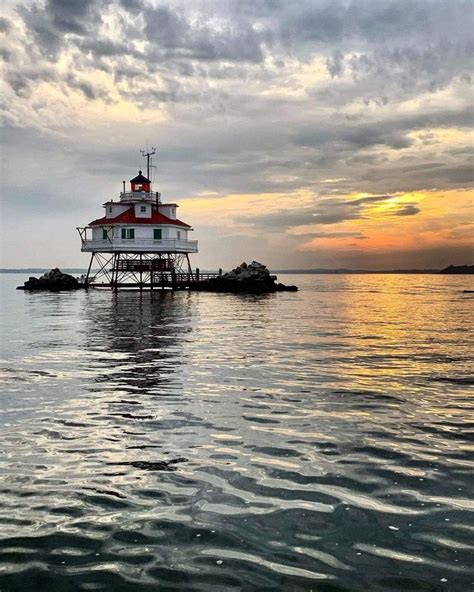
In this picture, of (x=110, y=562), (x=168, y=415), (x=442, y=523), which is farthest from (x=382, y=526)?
(x=168, y=415)

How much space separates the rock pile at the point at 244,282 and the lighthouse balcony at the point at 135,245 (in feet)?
20.4

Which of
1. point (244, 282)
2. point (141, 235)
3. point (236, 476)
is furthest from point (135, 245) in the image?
point (236, 476)

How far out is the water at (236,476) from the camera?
565cm

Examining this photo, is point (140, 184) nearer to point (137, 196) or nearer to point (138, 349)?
point (137, 196)

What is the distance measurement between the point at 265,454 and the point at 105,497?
8.98ft

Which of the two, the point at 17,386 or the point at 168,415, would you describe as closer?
the point at 168,415

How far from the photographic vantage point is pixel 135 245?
6900 cm

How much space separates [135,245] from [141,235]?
4.62 feet

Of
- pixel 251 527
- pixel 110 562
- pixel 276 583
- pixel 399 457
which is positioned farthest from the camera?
pixel 399 457

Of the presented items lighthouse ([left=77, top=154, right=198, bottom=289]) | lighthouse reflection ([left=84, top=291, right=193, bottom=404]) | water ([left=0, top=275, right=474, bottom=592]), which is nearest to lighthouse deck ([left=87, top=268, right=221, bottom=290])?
lighthouse ([left=77, top=154, right=198, bottom=289])

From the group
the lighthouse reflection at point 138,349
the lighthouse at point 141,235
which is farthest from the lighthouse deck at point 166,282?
the lighthouse reflection at point 138,349

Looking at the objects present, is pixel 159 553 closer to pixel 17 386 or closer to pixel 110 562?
pixel 110 562

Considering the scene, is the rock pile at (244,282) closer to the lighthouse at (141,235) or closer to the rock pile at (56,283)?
the lighthouse at (141,235)

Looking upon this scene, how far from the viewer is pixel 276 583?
5344 millimetres
